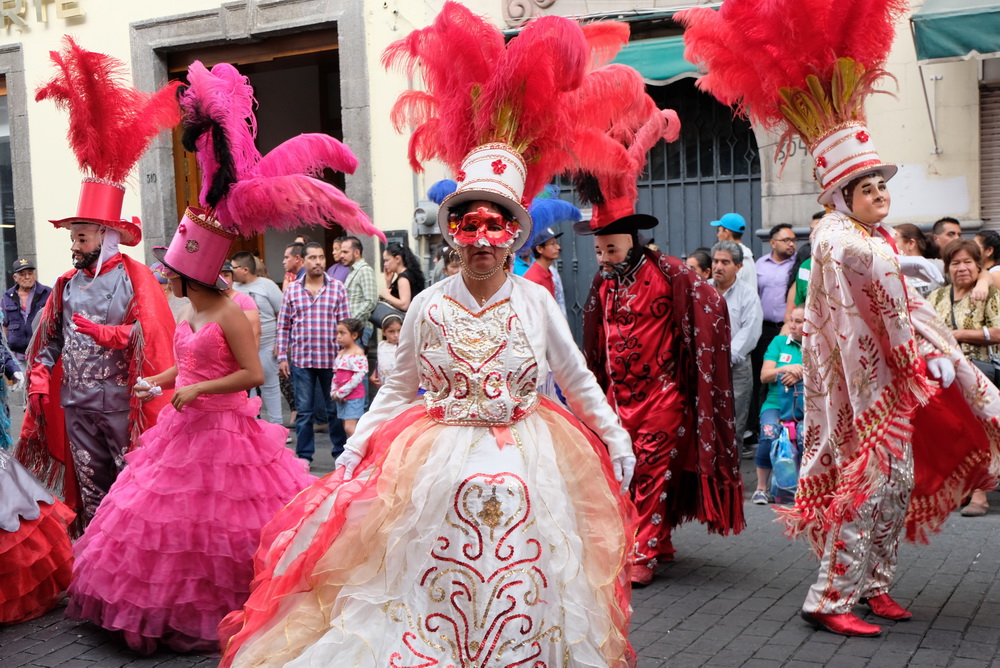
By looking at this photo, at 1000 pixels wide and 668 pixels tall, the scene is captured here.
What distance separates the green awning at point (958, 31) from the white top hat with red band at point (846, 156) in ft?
15.4

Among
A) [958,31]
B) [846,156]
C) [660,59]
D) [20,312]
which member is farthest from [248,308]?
[20,312]

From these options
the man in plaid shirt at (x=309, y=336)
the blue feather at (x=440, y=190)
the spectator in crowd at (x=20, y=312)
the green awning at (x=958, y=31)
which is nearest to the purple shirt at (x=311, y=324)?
A: the man in plaid shirt at (x=309, y=336)

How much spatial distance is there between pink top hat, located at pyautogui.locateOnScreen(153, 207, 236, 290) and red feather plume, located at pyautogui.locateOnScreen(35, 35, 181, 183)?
1.43m

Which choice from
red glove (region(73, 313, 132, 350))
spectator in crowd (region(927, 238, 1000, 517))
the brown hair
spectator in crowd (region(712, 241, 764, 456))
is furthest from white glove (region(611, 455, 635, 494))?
spectator in crowd (region(712, 241, 764, 456))

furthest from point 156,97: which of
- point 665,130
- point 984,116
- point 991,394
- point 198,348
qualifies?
point 984,116

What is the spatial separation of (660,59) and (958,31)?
311 centimetres

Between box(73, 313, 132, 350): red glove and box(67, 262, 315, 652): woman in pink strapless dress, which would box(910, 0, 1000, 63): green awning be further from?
box(73, 313, 132, 350): red glove

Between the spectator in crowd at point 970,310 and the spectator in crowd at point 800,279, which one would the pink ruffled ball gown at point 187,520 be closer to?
the spectator in crowd at point 800,279

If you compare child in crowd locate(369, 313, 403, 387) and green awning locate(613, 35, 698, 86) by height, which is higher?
green awning locate(613, 35, 698, 86)

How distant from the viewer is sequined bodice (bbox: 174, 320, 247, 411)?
5164mm

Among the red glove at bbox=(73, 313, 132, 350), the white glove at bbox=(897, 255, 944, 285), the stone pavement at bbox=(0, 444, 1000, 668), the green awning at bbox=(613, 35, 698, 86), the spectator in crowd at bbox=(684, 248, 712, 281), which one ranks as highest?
the green awning at bbox=(613, 35, 698, 86)

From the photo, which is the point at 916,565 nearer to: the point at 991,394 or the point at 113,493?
the point at 991,394

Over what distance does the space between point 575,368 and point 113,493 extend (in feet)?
7.92

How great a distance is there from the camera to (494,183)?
4.10 metres
